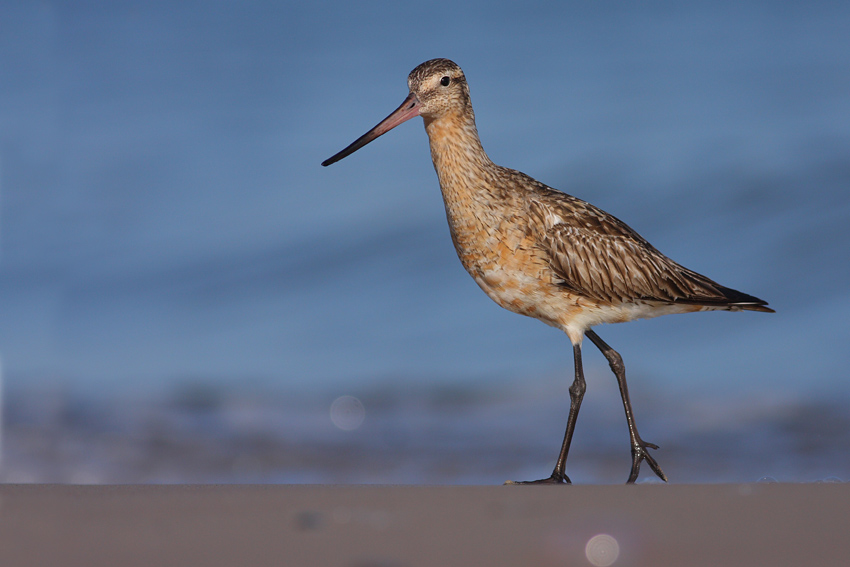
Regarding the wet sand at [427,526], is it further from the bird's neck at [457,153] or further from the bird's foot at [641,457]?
the bird's neck at [457,153]

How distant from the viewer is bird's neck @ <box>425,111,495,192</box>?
7.47 meters

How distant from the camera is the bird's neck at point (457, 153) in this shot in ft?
24.5

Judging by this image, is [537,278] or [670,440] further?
[670,440]

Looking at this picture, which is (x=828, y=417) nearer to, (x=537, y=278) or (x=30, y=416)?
(x=537, y=278)

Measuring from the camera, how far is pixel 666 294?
25.6 feet

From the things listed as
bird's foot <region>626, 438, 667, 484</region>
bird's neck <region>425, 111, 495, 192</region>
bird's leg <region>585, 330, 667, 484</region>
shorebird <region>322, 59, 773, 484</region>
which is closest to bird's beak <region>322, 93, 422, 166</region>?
shorebird <region>322, 59, 773, 484</region>

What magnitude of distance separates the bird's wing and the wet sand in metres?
2.55

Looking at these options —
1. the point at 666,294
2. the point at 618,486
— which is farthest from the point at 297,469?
the point at 618,486

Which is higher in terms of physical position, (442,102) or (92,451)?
(92,451)

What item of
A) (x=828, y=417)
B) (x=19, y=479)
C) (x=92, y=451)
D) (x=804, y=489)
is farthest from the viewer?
(x=828, y=417)

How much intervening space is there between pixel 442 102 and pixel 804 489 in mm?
4297

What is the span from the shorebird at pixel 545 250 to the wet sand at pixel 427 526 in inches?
90.4

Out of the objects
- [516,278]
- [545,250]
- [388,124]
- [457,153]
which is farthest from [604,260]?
[388,124]

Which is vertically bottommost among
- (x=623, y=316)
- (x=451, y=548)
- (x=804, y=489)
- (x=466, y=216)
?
(x=451, y=548)
